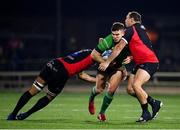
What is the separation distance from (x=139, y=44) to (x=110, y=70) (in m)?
0.98

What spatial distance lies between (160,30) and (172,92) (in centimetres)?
1793

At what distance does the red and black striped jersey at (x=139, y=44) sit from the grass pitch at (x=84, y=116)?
4.19 ft

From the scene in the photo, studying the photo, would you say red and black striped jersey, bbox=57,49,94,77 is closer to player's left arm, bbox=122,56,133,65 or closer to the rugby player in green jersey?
the rugby player in green jersey

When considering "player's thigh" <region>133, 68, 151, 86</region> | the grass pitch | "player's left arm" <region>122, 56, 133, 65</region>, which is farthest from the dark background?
"player's thigh" <region>133, 68, 151, 86</region>

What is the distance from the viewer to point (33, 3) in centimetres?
4956

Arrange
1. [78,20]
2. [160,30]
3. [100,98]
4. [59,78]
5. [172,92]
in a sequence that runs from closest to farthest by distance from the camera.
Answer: [59,78], [100,98], [172,92], [160,30], [78,20]

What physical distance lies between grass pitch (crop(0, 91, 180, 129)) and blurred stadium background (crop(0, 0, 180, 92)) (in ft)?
61.9

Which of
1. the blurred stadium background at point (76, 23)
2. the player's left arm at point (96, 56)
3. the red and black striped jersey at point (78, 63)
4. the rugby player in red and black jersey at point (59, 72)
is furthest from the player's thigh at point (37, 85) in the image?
the blurred stadium background at point (76, 23)

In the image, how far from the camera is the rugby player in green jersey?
579 inches

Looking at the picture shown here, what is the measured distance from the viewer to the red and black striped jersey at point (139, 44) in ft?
48.3

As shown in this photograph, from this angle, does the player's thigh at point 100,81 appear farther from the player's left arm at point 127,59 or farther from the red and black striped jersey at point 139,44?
the red and black striped jersey at point 139,44

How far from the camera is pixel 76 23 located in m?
49.1

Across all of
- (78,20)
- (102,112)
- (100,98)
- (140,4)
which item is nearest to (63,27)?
(78,20)

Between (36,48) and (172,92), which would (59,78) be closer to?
(172,92)
